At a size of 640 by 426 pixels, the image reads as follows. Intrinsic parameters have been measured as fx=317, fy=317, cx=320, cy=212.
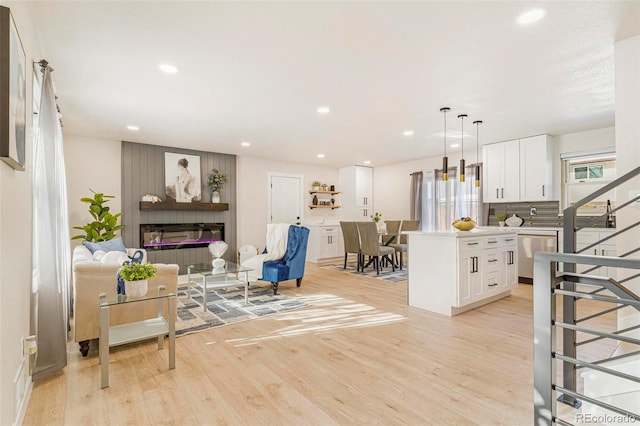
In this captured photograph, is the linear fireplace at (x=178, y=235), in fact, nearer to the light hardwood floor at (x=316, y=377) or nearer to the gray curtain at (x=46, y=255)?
the light hardwood floor at (x=316, y=377)

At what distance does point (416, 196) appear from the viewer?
749 cm

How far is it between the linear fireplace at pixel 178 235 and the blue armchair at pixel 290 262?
2.38 m

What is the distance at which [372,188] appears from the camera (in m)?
8.76

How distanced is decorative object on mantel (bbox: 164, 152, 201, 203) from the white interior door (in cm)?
173

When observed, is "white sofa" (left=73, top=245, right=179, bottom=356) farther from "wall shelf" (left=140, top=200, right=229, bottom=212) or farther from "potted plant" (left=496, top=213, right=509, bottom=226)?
"potted plant" (left=496, top=213, right=509, bottom=226)

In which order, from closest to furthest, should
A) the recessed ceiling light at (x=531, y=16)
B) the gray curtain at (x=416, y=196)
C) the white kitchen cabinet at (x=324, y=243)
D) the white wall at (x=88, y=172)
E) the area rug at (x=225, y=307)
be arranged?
1. the recessed ceiling light at (x=531, y=16)
2. the area rug at (x=225, y=307)
3. the white wall at (x=88, y=172)
4. the gray curtain at (x=416, y=196)
5. the white kitchen cabinet at (x=324, y=243)

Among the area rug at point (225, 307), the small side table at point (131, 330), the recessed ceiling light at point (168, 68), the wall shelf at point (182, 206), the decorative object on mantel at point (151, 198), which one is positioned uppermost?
the recessed ceiling light at point (168, 68)

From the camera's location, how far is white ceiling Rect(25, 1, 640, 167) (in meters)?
2.12

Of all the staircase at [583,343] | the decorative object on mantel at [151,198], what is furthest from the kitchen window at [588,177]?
the decorative object on mantel at [151,198]

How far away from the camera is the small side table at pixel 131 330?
6.96 feet

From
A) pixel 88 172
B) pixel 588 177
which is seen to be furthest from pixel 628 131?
pixel 88 172

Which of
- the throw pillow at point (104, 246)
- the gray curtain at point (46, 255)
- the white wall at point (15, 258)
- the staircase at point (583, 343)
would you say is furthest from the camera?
the throw pillow at point (104, 246)

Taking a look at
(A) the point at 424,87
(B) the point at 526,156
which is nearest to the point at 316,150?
(A) the point at 424,87

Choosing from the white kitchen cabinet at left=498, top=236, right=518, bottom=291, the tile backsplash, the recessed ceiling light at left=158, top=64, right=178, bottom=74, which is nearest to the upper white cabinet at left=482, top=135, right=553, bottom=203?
the tile backsplash
